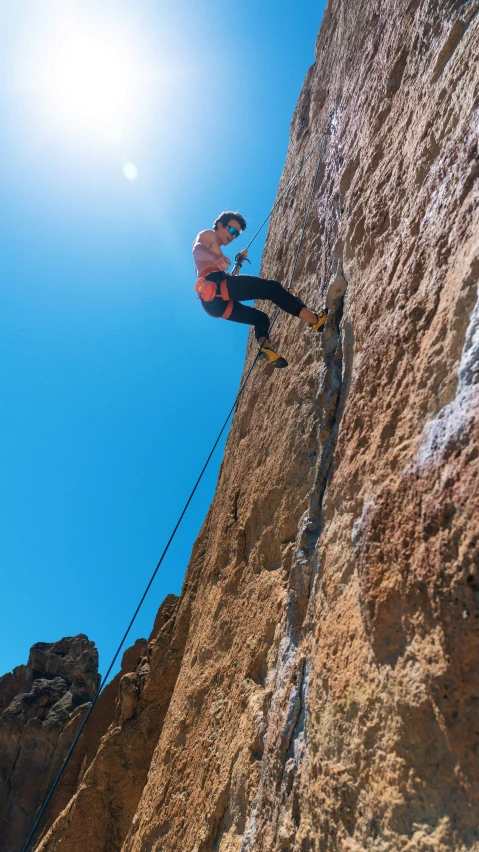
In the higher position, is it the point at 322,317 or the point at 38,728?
the point at 322,317

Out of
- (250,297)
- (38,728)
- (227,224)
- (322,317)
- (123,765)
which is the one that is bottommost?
(123,765)

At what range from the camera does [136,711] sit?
6.86 m

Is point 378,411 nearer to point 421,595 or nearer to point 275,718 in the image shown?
point 421,595

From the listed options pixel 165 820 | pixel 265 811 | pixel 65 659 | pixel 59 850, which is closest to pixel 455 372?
pixel 265 811

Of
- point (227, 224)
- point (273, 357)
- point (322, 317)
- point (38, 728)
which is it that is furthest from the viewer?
point (38, 728)

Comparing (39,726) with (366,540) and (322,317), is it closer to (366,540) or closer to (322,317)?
(322,317)

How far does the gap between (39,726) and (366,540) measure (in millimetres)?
21711

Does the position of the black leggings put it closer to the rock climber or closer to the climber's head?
the rock climber

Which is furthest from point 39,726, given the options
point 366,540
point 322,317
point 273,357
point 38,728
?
point 366,540

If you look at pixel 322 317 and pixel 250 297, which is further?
pixel 250 297

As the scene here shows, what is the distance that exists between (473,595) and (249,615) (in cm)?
254

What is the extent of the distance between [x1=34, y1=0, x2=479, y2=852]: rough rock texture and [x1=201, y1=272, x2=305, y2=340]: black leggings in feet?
1.18

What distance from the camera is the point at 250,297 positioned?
496cm

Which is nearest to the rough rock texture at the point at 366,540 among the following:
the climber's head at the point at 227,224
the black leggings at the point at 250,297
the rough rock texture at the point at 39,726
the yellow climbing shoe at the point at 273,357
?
the yellow climbing shoe at the point at 273,357
